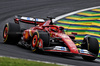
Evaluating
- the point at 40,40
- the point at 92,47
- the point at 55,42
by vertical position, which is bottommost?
the point at 92,47

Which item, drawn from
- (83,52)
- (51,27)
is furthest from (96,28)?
(83,52)

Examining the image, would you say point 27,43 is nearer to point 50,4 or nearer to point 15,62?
point 15,62

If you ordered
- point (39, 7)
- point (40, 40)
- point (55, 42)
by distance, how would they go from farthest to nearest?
point (39, 7), point (55, 42), point (40, 40)

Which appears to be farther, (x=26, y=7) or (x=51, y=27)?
(x=26, y=7)

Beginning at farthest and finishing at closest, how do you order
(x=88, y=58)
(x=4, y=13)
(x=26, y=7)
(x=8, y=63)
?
(x=26, y=7) → (x=4, y=13) → (x=88, y=58) → (x=8, y=63)

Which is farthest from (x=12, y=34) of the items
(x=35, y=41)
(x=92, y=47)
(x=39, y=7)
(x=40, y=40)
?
(x=39, y=7)

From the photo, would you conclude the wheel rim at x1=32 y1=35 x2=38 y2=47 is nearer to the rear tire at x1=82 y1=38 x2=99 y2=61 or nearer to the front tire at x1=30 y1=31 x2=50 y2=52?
the front tire at x1=30 y1=31 x2=50 y2=52

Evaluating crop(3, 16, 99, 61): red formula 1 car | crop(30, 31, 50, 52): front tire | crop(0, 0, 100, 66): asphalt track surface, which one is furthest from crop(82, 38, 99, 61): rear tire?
crop(0, 0, 100, 66): asphalt track surface

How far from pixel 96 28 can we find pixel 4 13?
8.12m

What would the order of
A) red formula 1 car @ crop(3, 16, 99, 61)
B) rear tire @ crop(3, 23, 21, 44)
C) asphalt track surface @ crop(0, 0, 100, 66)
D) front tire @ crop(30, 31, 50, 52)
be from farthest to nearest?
asphalt track surface @ crop(0, 0, 100, 66) < rear tire @ crop(3, 23, 21, 44) < front tire @ crop(30, 31, 50, 52) < red formula 1 car @ crop(3, 16, 99, 61)

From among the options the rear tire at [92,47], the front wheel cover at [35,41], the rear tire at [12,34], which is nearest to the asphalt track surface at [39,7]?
the rear tire at [12,34]

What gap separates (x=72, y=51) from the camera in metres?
9.87

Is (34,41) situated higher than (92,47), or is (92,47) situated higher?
(34,41)

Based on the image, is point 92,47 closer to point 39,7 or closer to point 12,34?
point 12,34
